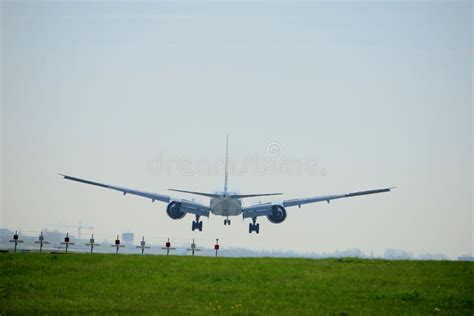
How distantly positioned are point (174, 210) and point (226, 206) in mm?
5919

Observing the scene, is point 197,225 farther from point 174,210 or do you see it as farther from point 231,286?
point 231,286

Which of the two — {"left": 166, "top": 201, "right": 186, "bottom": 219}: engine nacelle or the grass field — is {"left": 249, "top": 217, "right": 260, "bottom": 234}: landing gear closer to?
{"left": 166, "top": 201, "right": 186, "bottom": 219}: engine nacelle

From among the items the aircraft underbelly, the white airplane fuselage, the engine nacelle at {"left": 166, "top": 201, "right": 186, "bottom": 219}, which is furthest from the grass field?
the engine nacelle at {"left": 166, "top": 201, "right": 186, "bottom": 219}

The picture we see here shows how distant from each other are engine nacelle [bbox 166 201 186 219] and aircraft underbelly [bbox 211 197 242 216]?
3.60 m

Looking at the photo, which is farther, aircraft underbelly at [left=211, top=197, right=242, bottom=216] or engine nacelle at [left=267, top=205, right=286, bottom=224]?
engine nacelle at [left=267, top=205, right=286, bottom=224]

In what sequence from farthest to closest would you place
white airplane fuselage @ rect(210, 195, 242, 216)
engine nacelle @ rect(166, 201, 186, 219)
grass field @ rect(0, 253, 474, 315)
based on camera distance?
engine nacelle @ rect(166, 201, 186, 219)
white airplane fuselage @ rect(210, 195, 242, 216)
grass field @ rect(0, 253, 474, 315)

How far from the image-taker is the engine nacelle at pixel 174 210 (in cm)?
7206

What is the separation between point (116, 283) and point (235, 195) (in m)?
34.7

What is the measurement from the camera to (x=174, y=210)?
72.2 meters

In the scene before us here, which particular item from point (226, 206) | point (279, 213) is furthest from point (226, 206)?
point (279, 213)

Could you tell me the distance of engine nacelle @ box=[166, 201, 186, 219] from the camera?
236 feet

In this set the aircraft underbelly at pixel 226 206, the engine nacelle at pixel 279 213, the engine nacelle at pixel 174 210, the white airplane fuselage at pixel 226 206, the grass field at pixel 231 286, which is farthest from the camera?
the engine nacelle at pixel 279 213

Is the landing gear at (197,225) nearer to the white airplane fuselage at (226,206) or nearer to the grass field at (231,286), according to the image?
the white airplane fuselage at (226,206)

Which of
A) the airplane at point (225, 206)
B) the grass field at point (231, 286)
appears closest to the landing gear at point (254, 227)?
the airplane at point (225, 206)
